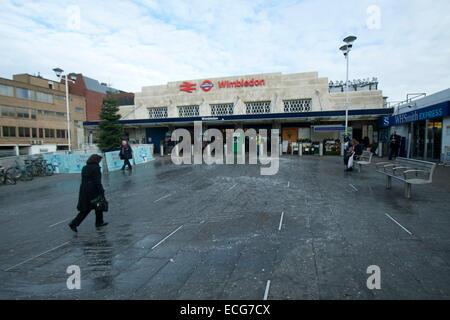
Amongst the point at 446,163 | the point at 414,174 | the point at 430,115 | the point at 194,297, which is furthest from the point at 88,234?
the point at 430,115

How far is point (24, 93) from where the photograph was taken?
161 ft

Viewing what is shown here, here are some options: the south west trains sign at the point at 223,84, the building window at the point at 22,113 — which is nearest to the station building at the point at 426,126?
the south west trains sign at the point at 223,84

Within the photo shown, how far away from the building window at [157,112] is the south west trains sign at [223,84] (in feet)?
11.7

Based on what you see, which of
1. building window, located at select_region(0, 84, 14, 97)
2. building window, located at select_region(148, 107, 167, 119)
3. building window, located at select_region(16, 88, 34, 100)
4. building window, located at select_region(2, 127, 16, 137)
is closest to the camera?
building window, located at select_region(148, 107, 167, 119)

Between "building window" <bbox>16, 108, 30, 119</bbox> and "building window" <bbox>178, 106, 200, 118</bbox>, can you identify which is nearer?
"building window" <bbox>178, 106, 200, 118</bbox>

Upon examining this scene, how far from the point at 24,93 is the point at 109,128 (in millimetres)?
36566

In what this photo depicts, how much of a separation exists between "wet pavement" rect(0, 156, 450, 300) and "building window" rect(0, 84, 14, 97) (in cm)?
5188

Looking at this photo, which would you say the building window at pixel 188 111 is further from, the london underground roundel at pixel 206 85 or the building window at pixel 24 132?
the building window at pixel 24 132

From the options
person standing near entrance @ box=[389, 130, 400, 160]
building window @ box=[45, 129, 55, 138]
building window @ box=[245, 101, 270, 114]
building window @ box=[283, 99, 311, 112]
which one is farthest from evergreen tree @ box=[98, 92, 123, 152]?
building window @ box=[45, 129, 55, 138]

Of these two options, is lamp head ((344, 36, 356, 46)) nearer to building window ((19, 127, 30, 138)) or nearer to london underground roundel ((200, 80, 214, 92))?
london underground roundel ((200, 80, 214, 92))

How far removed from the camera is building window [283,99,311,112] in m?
25.6

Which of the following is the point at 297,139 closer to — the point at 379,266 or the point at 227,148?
the point at 227,148

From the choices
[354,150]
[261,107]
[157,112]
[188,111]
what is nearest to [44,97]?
[157,112]

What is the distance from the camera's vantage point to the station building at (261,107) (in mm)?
23594
